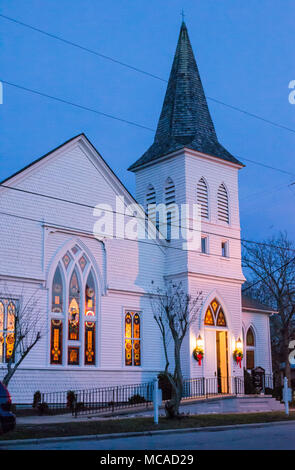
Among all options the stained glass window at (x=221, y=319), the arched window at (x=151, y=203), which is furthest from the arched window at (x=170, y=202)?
the stained glass window at (x=221, y=319)

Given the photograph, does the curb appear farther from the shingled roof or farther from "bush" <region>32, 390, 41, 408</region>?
the shingled roof

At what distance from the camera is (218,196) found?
3353 centimetres

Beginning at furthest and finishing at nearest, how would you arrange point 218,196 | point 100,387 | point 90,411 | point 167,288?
point 218,196 < point 167,288 < point 100,387 < point 90,411

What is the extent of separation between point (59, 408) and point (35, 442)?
11.2m

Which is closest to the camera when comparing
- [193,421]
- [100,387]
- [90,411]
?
[193,421]

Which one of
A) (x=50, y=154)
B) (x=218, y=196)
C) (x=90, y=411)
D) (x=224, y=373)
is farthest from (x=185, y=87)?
(x=90, y=411)

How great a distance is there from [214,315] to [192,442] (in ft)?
55.9

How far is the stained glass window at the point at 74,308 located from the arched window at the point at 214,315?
6.84m

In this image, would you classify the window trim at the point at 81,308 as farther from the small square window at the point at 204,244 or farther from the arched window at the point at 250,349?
the arched window at the point at 250,349

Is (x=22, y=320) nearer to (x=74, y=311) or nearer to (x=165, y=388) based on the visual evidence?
(x=74, y=311)

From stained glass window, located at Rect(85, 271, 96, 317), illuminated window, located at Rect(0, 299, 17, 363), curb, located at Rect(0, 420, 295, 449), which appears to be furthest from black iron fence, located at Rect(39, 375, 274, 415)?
curb, located at Rect(0, 420, 295, 449)

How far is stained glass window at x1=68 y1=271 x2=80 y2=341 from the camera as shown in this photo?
27.4 m

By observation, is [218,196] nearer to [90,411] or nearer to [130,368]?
[130,368]

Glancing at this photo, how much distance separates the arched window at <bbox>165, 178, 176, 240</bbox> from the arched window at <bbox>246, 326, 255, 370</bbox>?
805 centimetres
